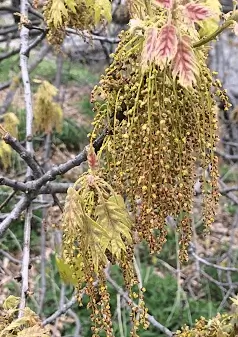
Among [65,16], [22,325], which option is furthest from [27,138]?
[22,325]

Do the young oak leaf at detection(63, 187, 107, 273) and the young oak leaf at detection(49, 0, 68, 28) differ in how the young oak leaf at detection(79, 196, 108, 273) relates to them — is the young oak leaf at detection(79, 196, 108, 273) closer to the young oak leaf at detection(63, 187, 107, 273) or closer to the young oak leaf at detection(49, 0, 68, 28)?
the young oak leaf at detection(63, 187, 107, 273)

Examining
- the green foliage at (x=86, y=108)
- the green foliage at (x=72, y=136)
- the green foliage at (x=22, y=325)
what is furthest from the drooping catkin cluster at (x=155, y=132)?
the green foliage at (x=86, y=108)

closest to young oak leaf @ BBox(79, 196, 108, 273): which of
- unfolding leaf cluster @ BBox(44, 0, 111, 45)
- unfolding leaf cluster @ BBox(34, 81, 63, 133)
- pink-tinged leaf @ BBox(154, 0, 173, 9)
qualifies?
pink-tinged leaf @ BBox(154, 0, 173, 9)

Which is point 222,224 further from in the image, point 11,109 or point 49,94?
point 49,94

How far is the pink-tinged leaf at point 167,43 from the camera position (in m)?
0.91

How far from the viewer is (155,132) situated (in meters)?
1.00

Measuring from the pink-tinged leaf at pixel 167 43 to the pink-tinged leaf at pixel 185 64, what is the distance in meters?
0.01

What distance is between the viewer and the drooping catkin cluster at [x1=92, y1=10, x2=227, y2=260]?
99 centimetres

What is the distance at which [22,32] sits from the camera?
222cm

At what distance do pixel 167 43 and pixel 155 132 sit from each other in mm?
156

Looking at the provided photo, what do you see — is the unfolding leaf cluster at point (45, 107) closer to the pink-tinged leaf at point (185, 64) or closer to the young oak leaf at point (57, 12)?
the young oak leaf at point (57, 12)

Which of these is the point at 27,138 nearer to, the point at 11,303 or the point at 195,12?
the point at 11,303

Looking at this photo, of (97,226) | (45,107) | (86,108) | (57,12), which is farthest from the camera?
(86,108)

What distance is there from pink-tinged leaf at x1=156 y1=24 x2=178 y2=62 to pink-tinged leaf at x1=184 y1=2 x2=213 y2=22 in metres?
0.06
